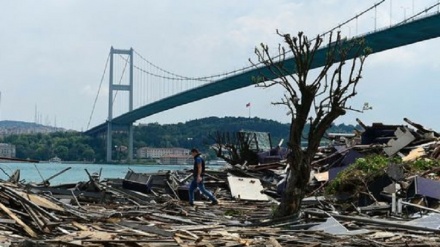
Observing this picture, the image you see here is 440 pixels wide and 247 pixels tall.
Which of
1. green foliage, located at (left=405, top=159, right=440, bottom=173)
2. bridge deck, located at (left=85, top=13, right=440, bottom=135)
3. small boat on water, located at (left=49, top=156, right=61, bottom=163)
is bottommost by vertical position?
green foliage, located at (left=405, top=159, right=440, bottom=173)

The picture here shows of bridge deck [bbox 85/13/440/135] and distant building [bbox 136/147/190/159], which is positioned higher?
bridge deck [bbox 85/13/440/135]

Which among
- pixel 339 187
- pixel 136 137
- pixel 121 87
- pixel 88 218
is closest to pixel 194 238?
pixel 88 218

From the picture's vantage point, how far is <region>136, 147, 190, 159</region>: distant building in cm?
6319

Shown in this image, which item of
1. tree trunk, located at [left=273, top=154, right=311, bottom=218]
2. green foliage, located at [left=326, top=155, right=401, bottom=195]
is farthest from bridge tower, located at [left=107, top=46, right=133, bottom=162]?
tree trunk, located at [left=273, top=154, right=311, bottom=218]

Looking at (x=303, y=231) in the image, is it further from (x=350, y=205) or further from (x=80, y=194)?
(x=80, y=194)

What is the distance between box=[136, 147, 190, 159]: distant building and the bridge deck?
5.50 m

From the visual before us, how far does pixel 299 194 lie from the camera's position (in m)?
10.3

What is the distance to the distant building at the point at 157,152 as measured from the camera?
63.2 m

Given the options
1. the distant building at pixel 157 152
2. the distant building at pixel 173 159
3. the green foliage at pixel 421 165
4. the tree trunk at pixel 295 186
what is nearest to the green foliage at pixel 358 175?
the green foliage at pixel 421 165

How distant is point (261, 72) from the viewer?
27.1 m

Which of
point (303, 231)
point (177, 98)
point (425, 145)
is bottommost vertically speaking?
point (303, 231)

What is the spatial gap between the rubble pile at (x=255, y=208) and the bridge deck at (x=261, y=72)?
742 cm

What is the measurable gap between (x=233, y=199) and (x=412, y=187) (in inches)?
197

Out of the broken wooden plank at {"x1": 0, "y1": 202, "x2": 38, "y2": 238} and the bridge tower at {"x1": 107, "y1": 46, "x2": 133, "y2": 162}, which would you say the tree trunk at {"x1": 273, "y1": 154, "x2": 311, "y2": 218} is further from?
the bridge tower at {"x1": 107, "y1": 46, "x2": 133, "y2": 162}
